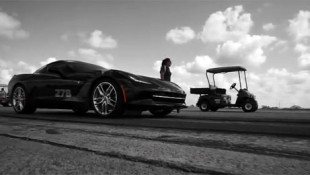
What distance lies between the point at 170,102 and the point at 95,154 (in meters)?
3.60

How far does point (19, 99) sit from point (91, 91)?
242cm

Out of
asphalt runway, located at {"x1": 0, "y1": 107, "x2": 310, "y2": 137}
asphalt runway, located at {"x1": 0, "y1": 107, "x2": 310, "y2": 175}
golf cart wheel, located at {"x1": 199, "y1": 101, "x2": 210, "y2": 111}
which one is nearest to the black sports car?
asphalt runway, located at {"x1": 0, "y1": 107, "x2": 310, "y2": 137}

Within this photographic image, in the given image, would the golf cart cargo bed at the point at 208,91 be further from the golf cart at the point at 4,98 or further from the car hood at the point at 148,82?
the golf cart at the point at 4,98

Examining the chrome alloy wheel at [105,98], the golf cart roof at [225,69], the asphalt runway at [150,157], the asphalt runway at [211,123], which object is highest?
the golf cart roof at [225,69]

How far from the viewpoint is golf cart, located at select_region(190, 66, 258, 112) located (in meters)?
11.4

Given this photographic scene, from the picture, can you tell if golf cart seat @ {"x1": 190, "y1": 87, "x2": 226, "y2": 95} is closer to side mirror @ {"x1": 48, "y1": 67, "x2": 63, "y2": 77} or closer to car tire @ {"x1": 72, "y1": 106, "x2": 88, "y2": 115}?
car tire @ {"x1": 72, "y1": 106, "x2": 88, "y2": 115}

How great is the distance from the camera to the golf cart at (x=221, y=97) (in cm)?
1142

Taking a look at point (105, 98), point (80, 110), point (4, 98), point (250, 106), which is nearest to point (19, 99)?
point (80, 110)

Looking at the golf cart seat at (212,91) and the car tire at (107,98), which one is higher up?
the golf cart seat at (212,91)

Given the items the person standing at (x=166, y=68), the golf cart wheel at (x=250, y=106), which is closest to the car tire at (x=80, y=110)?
the person standing at (x=166, y=68)

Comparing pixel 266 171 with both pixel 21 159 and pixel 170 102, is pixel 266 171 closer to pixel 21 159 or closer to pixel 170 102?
pixel 21 159

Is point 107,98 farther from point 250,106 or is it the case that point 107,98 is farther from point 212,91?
point 212,91

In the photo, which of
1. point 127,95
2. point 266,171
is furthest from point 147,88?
point 266,171

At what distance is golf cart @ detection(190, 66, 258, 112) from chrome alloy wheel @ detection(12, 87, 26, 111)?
26.8 feet
